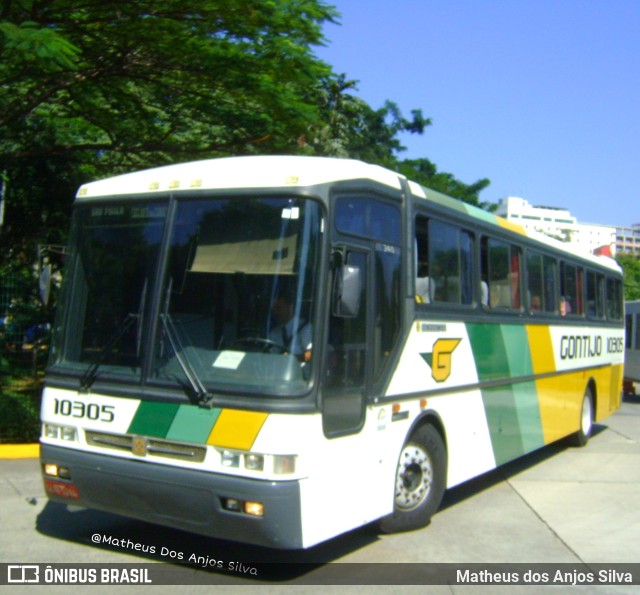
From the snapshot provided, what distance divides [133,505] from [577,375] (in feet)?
26.9

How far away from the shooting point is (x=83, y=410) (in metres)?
6.42

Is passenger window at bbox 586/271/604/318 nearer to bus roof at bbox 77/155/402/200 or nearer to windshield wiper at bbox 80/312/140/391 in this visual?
bus roof at bbox 77/155/402/200

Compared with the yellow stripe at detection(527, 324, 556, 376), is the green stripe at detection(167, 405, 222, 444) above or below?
below

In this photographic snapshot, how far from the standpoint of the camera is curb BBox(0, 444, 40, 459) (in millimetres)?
10531

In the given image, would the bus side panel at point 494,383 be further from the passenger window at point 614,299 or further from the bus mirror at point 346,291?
the passenger window at point 614,299

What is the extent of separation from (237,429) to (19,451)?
590cm


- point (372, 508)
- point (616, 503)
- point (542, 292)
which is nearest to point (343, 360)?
point (372, 508)

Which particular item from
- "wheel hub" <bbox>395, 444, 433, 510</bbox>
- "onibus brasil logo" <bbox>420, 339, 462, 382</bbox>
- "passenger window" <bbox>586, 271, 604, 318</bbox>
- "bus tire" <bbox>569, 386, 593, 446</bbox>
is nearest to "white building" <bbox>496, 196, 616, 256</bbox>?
"passenger window" <bbox>586, 271, 604, 318</bbox>

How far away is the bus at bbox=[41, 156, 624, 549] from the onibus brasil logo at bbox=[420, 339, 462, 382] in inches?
0.9

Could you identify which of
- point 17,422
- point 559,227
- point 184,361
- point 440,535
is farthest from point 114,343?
point 559,227

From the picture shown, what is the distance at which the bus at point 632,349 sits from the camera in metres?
24.2

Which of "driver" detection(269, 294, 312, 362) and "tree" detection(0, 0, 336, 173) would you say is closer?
"driver" detection(269, 294, 312, 362)

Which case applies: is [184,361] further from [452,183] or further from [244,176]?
[452,183]

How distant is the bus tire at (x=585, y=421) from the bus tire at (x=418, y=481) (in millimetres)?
Answer: 5890
